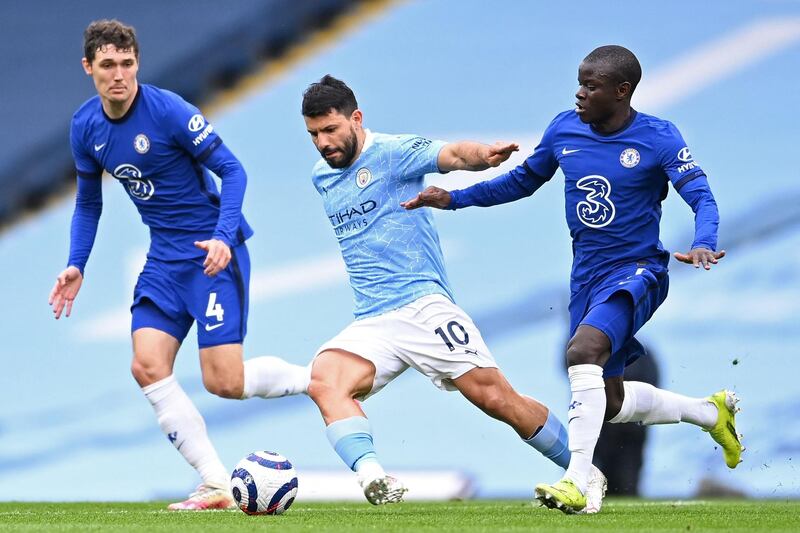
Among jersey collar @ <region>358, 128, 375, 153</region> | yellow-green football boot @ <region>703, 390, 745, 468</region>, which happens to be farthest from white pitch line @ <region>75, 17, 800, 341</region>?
jersey collar @ <region>358, 128, 375, 153</region>

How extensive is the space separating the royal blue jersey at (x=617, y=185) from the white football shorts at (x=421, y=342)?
553 millimetres

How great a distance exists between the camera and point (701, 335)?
28.3 feet

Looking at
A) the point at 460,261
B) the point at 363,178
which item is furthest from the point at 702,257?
the point at 460,261

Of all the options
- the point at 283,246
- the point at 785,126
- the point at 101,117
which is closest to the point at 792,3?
the point at 785,126

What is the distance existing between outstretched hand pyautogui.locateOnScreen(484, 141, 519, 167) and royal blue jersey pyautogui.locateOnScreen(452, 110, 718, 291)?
0.34 metres

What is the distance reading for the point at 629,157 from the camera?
19.2ft

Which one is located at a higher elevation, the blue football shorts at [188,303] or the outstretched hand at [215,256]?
the outstretched hand at [215,256]

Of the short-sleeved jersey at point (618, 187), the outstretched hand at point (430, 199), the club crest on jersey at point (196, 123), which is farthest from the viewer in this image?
the club crest on jersey at point (196, 123)

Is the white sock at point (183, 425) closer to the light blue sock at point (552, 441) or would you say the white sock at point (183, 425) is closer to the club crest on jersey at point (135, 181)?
the club crest on jersey at point (135, 181)

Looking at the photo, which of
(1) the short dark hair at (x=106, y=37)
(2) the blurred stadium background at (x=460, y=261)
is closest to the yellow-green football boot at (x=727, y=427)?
(2) the blurred stadium background at (x=460, y=261)

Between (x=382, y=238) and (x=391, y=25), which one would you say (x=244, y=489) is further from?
(x=391, y=25)

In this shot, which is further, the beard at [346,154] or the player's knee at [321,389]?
the beard at [346,154]

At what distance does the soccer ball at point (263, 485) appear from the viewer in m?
5.75

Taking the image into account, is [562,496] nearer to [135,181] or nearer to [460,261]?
[135,181]
